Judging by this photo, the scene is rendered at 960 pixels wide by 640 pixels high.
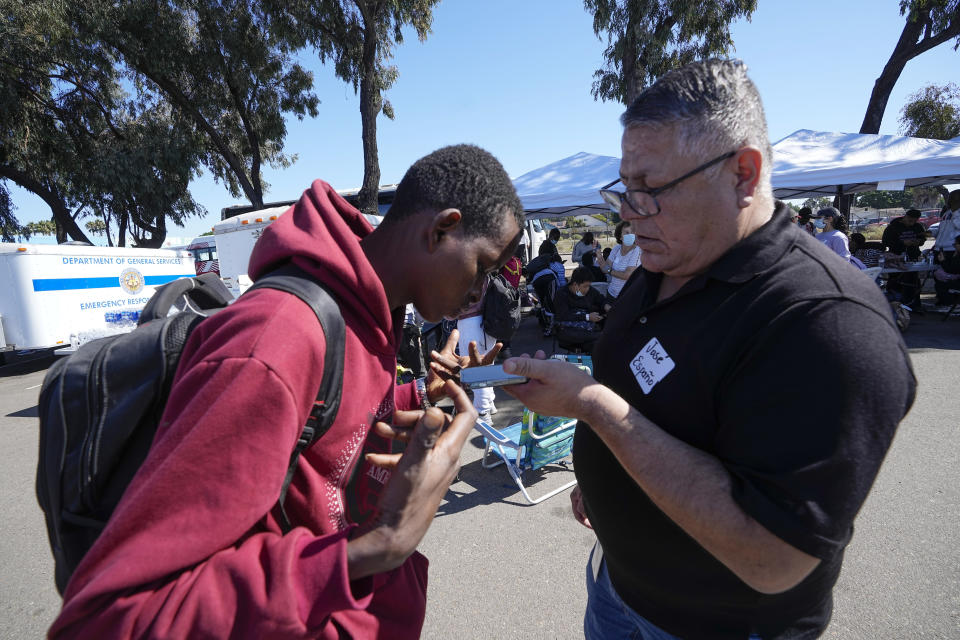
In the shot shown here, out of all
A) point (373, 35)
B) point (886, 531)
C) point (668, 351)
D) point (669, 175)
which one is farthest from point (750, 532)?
point (373, 35)

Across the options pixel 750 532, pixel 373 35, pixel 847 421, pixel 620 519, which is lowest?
pixel 620 519

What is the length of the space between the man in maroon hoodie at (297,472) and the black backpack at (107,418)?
0.06m

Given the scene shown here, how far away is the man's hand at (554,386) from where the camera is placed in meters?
1.25

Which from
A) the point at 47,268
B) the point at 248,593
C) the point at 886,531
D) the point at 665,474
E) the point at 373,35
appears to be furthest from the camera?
the point at 373,35

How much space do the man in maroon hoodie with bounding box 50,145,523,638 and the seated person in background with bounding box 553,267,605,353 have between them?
19.2 feet

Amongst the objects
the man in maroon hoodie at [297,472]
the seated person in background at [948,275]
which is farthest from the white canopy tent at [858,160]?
the man in maroon hoodie at [297,472]

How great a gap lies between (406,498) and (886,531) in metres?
3.83

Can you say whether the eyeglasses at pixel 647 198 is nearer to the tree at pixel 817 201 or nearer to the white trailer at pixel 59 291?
the white trailer at pixel 59 291

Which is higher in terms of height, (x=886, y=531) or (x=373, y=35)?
(x=373, y=35)

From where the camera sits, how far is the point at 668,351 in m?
1.33

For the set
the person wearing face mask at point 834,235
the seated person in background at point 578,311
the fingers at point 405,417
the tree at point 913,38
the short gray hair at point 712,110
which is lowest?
the seated person in background at point 578,311

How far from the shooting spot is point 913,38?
1327cm

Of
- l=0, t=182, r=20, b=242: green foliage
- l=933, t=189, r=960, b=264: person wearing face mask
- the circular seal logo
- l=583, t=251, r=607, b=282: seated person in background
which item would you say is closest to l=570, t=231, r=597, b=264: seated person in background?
l=583, t=251, r=607, b=282: seated person in background

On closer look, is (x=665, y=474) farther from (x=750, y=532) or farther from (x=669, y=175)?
(x=669, y=175)
